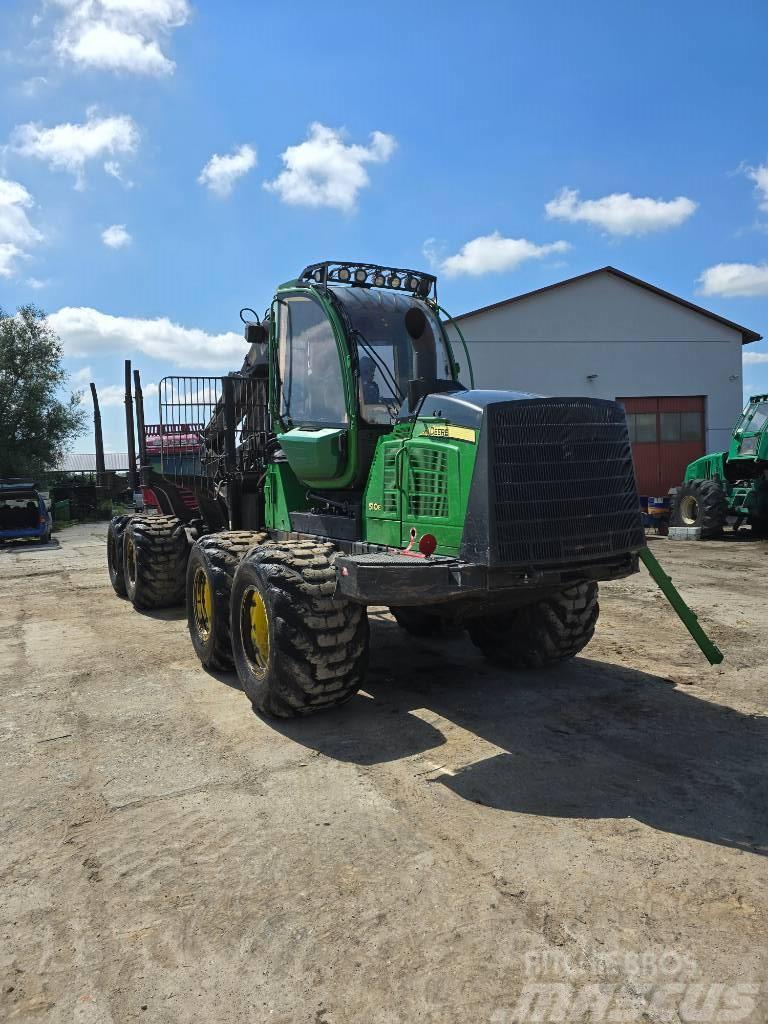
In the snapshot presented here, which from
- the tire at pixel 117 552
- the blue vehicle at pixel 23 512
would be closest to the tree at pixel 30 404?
the blue vehicle at pixel 23 512

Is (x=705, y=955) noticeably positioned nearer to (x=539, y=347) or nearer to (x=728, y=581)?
(x=728, y=581)

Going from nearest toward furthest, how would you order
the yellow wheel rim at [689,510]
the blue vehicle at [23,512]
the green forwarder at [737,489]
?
1. the green forwarder at [737,489]
2. the yellow wheel rim at [689,510]
3. the blue vehicle at [23,512]

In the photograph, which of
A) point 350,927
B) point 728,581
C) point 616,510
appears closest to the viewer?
point 350,927

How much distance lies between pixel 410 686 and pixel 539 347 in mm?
20445

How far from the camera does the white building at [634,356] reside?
965 inches

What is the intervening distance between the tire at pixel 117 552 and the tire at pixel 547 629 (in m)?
6.16

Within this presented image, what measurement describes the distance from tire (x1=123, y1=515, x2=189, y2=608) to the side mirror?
3.37 metres

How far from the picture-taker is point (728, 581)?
10.5 metres

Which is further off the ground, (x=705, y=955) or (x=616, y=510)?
(x=616, y=510)

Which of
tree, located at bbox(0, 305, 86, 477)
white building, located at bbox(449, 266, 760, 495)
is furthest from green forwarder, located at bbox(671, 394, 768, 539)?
tree, located at bbox(0, 305, 86, 477)

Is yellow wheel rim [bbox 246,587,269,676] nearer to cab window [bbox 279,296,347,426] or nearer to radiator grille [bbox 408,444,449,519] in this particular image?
radiator grille [bbox 408,444,449,519]

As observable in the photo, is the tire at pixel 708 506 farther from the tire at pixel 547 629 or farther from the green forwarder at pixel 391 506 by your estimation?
the tire at pixel 547 629

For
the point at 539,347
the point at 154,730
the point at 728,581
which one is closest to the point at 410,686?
the point at 154,730

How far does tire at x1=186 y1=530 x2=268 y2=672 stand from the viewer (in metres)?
6.15
